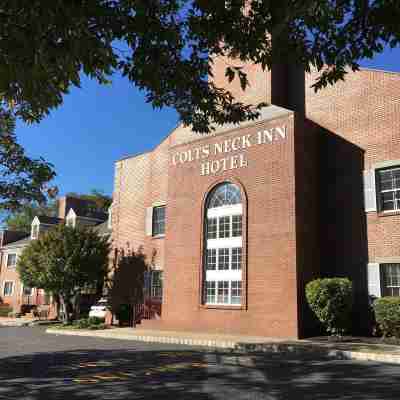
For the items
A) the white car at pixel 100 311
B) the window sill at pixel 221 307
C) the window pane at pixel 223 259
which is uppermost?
the window pane at pixel 223 259

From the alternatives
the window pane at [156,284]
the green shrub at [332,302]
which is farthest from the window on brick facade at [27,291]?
the green shrub at [332,302]

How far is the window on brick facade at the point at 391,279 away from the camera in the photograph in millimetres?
16219

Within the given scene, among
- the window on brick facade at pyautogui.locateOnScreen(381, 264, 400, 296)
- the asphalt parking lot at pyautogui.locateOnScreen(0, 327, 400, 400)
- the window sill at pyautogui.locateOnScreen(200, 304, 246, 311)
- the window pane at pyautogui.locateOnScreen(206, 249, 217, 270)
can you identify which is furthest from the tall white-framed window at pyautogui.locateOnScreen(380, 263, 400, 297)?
the window pane at pyautogui.locateOnScreen(206, 249, 217, 270)

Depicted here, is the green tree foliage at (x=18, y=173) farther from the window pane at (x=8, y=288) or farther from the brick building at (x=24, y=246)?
the window pane at (x=8, y=288)

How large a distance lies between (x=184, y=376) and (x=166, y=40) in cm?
634

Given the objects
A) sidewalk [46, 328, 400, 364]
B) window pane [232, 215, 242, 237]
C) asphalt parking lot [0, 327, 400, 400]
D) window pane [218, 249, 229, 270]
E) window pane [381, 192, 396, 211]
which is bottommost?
asphalt parking lot [0, 327, 400, 400]

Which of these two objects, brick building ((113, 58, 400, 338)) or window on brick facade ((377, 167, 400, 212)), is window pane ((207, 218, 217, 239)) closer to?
brick building ((113, 58, 400, 338))

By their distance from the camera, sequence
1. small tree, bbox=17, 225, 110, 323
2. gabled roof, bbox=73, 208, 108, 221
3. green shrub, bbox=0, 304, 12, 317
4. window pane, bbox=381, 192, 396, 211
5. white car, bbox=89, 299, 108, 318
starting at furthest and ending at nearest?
gabled roof, bbox=73, 208, 108, 221 → green shrub, bbox=0, 304, 12, 317 → white car, bbox=89, 299, 108, 318 → small tree, bbox=17, 225, 110, 323 → window pane, bbox=381, 192, 396, 211

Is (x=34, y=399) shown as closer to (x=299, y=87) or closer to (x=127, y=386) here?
(x=127, y=386)

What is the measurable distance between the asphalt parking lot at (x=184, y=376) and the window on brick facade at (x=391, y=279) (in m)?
5.56

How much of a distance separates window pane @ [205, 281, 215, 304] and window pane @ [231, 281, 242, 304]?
98 centimetres

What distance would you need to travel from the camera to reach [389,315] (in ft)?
48.6

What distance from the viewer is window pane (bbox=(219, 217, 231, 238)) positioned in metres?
19.4

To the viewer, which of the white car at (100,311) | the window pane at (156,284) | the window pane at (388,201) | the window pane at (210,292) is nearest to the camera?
the window pane at (388,201)
